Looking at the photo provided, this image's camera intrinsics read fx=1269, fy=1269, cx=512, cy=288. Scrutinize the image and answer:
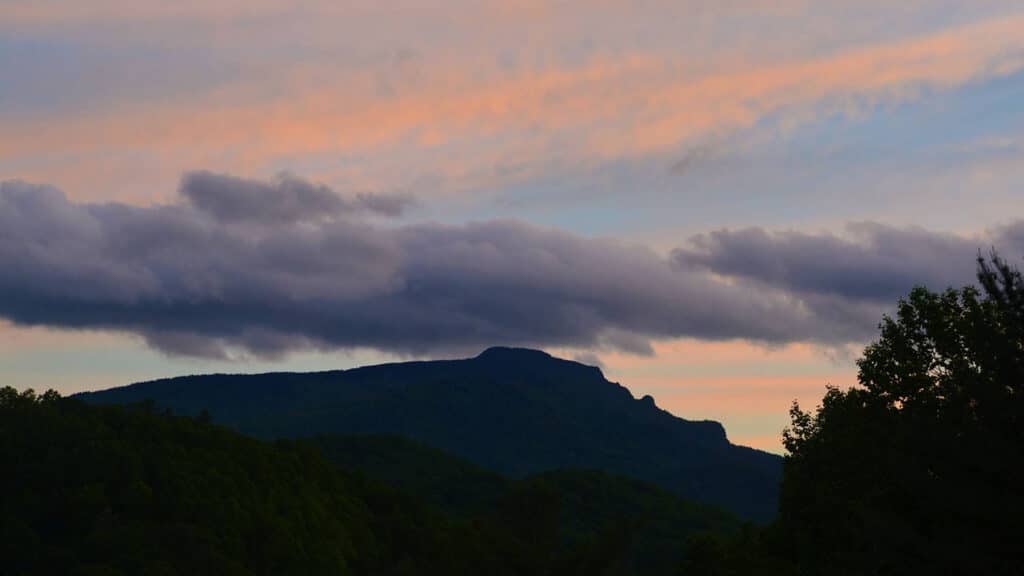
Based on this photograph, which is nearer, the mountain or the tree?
the tree

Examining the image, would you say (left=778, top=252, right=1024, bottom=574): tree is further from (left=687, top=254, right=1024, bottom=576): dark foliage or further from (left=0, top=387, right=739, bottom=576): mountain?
(left=0, top=387, right=739, bottom=576): mountain

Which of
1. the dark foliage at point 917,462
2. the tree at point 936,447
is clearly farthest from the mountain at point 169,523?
the tree at point 936,447

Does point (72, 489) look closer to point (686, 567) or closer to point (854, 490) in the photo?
point (686, 567)

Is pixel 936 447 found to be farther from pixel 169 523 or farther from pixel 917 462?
pixel 169 523

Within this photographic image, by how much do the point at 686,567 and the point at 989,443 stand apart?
3568 centimetres

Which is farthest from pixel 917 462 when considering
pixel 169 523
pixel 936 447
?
pixel 169 523

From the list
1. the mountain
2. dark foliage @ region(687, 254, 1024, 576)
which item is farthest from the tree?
the mountain

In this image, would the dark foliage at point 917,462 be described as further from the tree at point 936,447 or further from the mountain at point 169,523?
the mountain at point 169,523

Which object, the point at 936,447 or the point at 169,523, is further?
the point at 169,523

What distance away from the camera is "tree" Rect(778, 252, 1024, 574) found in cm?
3994

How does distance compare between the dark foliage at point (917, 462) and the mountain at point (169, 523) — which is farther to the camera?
the mountain at point (169, 523)

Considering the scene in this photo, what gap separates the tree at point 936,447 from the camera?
39.9 m

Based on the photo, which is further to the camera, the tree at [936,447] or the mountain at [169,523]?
the mountain at [169,523]

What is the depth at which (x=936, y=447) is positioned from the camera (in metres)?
41.6
